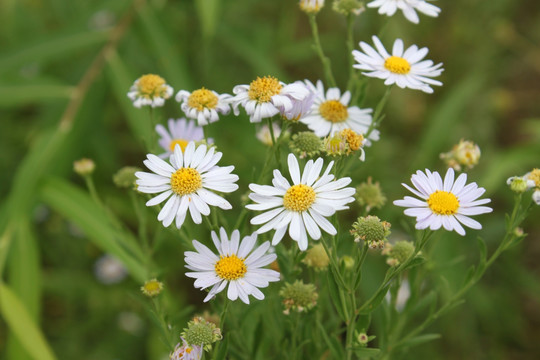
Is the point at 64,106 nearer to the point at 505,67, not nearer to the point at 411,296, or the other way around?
the point at 411,296

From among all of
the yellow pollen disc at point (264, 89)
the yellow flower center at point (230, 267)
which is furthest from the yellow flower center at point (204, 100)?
the yellow flower center at point (230, 267)

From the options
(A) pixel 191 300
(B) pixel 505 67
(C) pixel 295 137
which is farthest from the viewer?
(B) pixel 505 67

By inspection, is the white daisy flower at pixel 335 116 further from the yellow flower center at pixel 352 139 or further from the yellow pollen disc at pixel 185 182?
the yellow pollen disc at pixel 185 182

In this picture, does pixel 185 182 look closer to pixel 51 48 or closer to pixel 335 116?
pixel 335 116

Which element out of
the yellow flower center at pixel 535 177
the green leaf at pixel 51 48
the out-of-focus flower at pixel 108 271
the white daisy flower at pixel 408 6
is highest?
the green leaf at pixel 51 48

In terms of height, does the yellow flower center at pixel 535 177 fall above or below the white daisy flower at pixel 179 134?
below

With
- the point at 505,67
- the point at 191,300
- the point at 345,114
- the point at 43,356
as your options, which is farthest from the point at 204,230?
the point at 505,67

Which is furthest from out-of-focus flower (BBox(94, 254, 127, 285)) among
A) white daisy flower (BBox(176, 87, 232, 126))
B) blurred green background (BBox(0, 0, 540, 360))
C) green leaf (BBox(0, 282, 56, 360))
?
white daisy flower (BBox(176, 87, 232, 126))
